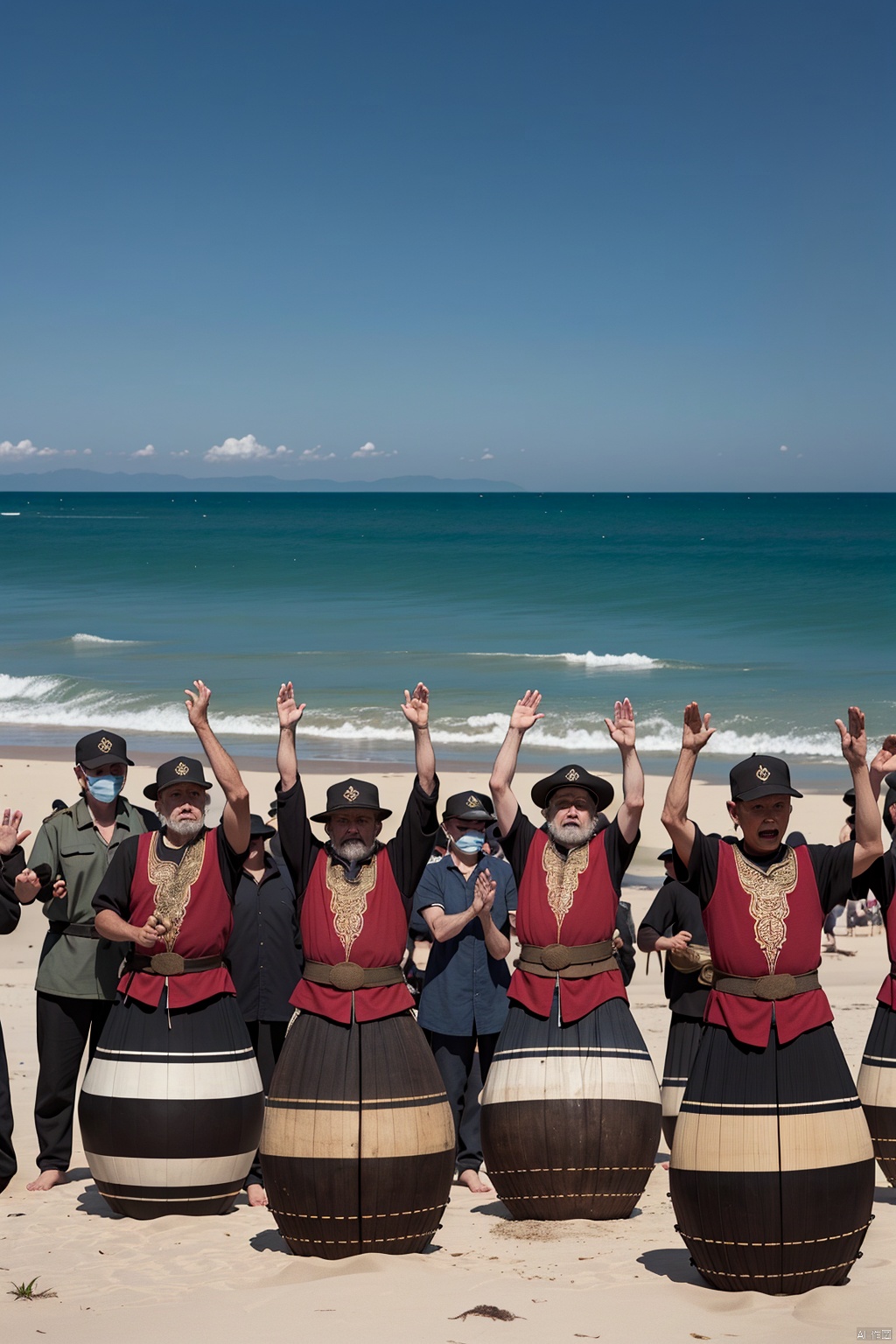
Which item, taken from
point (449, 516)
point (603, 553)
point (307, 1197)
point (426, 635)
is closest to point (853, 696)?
point (426, 635)

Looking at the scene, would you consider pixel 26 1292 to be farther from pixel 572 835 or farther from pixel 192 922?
pixel 572 835

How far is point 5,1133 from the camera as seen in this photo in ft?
24.6

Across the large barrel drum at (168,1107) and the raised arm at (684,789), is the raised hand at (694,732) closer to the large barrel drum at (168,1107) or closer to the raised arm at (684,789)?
the raised arm at (684,789)

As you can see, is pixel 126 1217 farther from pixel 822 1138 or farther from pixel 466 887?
pixel 822 1138

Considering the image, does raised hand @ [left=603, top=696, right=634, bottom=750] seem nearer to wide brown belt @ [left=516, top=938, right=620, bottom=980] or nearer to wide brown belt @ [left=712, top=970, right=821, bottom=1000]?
wide brown belt @ [left=516, top=938, right=620, bottom=980]

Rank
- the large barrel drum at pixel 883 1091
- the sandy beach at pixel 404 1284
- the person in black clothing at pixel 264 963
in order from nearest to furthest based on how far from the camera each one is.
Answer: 1. the sandy beach at pixel 404 1284
2. the large barrel drum at pixel 883 1091
3. the person in black clothing at pixel 264 963

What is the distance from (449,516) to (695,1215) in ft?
471

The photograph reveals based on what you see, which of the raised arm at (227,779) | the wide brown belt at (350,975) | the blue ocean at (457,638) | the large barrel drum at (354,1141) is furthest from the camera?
the blue ocean at (457,638)

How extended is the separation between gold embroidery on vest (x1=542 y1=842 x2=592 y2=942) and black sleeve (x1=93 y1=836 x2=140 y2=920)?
6.29 feet

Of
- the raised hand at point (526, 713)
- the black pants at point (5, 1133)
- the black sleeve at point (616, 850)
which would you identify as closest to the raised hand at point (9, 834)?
the black pants at point (5, 1133)

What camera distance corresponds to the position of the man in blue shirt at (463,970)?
27.3 feet

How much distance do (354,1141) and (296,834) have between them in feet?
4.33

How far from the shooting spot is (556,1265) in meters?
6.58

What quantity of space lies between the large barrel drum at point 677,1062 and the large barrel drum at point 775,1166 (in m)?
2.13
